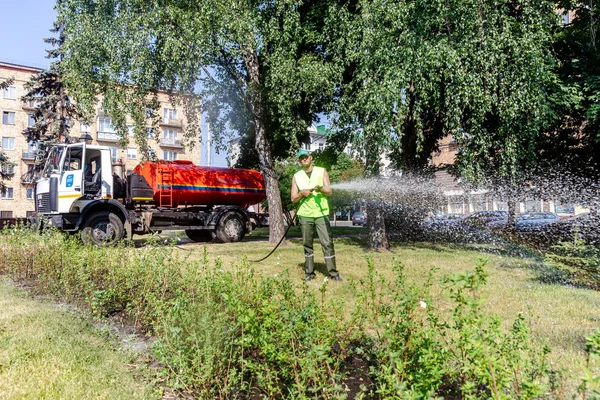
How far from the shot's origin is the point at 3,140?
44.6 metres

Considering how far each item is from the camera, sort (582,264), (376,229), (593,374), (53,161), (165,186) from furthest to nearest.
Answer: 1. (165,186)
2. (53,161)
3. (376,229)
4. (582,264)
5. (593,374)

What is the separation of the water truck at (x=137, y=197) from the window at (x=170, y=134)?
149 feet

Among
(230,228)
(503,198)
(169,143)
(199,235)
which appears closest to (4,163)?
(199,235)

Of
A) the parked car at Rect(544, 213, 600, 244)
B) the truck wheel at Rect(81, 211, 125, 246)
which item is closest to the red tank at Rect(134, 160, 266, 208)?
the truck wheel at Rect(81, 211, 125, 246)

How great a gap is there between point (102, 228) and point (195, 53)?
5.39 meters

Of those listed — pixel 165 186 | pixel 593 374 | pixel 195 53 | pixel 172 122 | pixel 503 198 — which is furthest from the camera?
pixel 172 122

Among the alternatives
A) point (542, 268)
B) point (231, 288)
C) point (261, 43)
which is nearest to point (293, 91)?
point (261, 43)

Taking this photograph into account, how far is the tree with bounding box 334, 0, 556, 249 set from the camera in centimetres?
919

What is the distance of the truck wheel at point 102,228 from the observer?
11.5 meters

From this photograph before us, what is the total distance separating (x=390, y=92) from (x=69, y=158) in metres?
8.81

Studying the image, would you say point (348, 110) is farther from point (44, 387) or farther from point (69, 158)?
point (44, 387)

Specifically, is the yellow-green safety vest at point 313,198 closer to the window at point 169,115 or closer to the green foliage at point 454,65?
the green foliage at point 454,65

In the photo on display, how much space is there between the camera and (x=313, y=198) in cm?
697

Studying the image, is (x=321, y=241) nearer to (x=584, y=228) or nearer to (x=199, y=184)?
(x=199, y=184)
